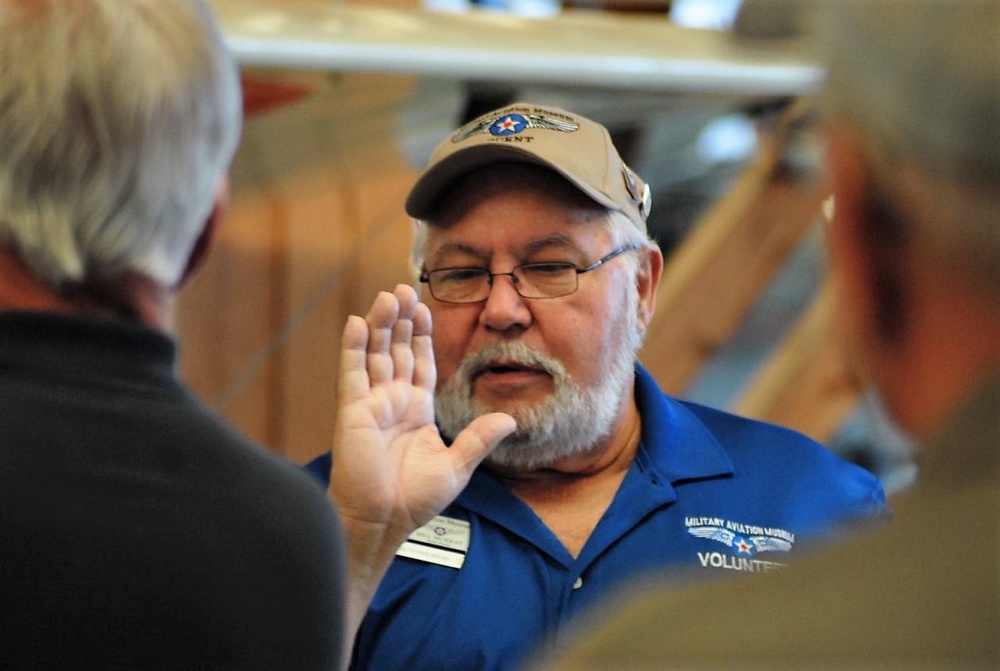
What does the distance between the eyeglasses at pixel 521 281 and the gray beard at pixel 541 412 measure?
0.28ft

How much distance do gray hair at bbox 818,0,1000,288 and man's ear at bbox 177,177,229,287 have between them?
62 centimetres

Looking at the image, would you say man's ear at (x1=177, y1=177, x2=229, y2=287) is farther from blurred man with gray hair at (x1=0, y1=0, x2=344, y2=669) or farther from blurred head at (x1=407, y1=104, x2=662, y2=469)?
blurred head at (x1=407, y1=104, x2=662, y2=469)

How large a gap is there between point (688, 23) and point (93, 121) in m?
3.34

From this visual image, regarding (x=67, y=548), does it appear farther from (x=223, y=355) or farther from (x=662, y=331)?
(x=662, y=331)

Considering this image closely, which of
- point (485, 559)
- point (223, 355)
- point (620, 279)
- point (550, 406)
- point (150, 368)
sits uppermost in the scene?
point (150, 368)

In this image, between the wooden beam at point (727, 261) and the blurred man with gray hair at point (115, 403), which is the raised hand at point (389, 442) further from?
the wooden beam at point (727, 261)

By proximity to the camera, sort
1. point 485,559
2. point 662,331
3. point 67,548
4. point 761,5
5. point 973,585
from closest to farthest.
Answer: point 973,585 < point 761,5 < point 67,548 < point 485,559 < point 662,331

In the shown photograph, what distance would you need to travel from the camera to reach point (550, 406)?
2.02 meters

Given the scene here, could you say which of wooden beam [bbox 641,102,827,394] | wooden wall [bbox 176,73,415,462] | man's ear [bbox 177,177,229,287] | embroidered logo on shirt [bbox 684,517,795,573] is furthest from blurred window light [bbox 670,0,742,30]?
man's ear [bbox 177,177,229,287]

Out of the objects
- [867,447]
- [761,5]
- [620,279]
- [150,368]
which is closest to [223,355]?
[620,279]

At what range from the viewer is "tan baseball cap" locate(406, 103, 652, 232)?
2047 mm

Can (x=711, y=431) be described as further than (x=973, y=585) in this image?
Yes

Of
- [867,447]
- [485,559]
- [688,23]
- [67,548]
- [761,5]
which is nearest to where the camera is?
[761,5]

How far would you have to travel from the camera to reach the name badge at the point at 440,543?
188 centimetres
